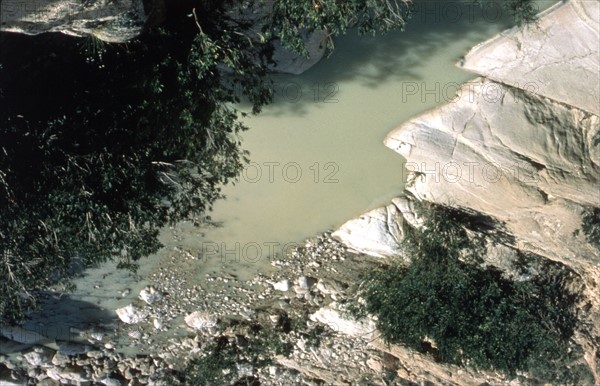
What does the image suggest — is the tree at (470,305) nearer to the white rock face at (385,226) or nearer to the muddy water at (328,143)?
the white rock face at (385,226)

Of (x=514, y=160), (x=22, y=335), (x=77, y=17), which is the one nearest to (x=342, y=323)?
(x=514, y=160)

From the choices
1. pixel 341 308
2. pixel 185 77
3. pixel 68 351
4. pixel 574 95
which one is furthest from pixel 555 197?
pixel 68 351

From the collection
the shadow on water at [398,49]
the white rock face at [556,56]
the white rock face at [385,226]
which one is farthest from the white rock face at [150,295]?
the white rock face at [556,56]

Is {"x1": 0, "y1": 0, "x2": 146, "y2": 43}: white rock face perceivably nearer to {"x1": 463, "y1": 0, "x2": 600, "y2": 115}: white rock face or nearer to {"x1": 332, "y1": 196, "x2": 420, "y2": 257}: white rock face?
{"x1": 332, "y1": 196, "x2": 420, "y2": 257}: white rock face

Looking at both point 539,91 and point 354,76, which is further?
point 354,76

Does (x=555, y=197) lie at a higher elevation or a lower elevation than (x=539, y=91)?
lower

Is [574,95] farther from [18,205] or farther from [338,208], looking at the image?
[18,205]
